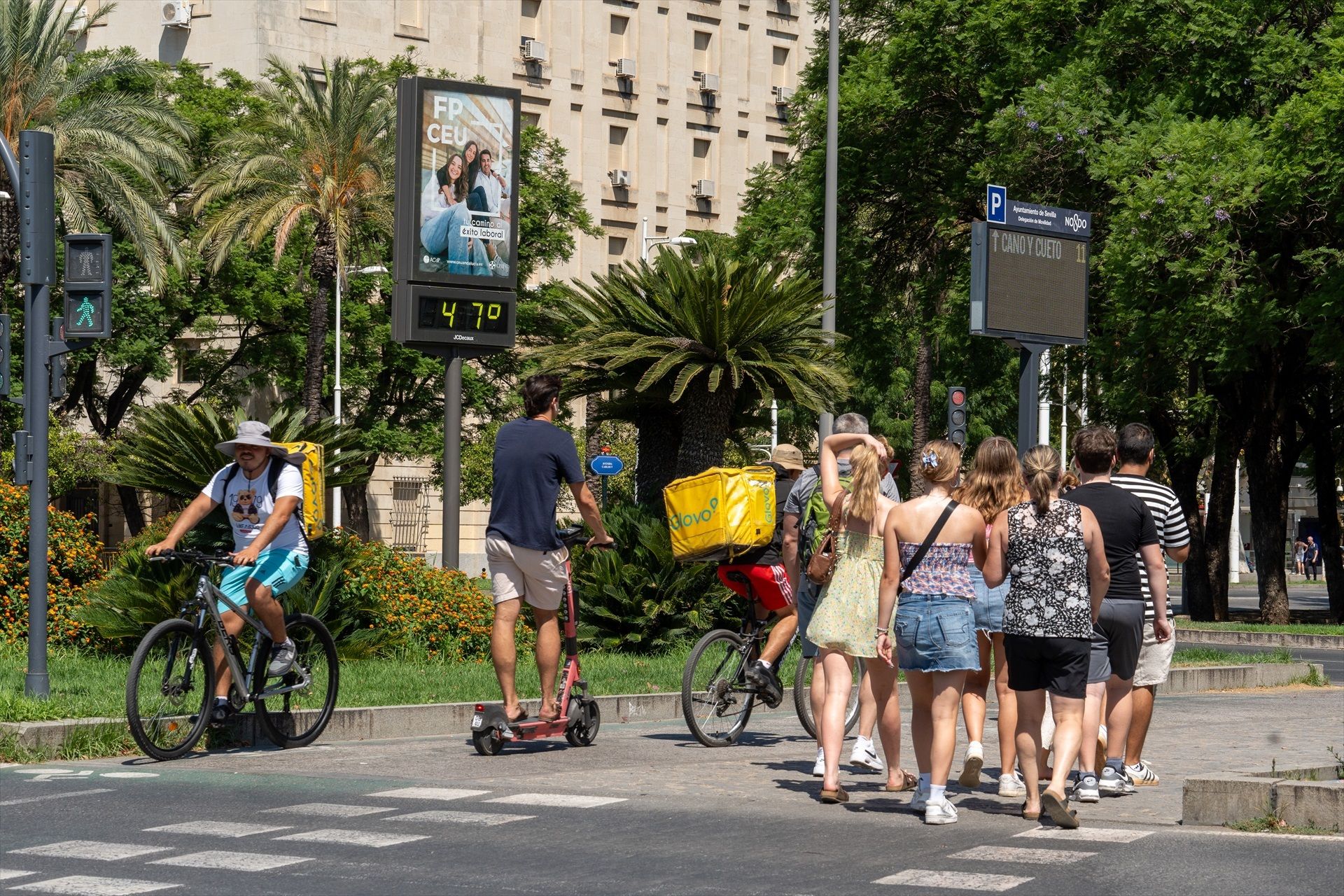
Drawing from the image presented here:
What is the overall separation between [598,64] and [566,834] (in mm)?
63099

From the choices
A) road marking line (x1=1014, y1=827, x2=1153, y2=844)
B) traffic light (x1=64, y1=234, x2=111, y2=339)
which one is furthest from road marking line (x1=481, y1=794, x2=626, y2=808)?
traffic light (x1=64, y1=234, x2=111, y2=339)

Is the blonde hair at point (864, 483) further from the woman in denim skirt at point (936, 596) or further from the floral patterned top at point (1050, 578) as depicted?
the floral patterned top at point (1050, 578)

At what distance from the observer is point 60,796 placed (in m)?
9.40

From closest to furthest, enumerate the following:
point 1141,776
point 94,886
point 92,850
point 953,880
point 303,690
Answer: point 94,886 < point 953,880 < point 92,850 < point 1141,776 < point 303,690

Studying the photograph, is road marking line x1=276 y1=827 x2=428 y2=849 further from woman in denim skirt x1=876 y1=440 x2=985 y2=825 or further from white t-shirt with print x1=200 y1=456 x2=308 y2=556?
white t-shirt with print x1=200 y1=456 x2=308 y2=556

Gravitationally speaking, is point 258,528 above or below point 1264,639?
above

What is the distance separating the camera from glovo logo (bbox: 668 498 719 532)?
11875 mm

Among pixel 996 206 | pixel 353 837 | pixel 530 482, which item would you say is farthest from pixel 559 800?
pixel 996 206

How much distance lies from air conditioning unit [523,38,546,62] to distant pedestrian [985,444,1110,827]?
60.4m

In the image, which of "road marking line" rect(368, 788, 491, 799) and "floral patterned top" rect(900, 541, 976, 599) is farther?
"road marking line" rect(368, 788, 491, 799)

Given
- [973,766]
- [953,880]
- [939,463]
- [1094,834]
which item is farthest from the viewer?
[973,766]

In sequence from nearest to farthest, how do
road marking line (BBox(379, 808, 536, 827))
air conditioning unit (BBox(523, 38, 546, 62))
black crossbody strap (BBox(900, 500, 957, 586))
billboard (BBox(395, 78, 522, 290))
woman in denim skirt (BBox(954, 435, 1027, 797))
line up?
road marking line (BBox(379, 808, 536, 827)) → black crossbody strap (BBox(900, 500, 957, 586)) → woman in denim skirt (BBox(954, 435, 1027, 797)) → billboard (BBox(395, 78, 522, 290)) → air conditioning unit (BBox(523, 38, 546, 62))

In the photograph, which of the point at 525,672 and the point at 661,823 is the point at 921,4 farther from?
the point at 661,823

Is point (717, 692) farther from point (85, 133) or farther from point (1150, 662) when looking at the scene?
point (85, 133)
